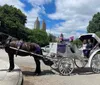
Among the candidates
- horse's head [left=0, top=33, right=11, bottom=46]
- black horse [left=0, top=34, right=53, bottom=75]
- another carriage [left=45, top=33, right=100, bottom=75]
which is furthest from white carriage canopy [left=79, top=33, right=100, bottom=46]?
horse's head [left=0, top=33, right=11, bottom=46]

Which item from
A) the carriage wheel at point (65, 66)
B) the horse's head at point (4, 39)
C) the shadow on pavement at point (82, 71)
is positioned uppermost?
Answer: the horse's head at point (4, 39)

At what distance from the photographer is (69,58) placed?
504 inches

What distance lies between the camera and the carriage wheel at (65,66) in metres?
12.6

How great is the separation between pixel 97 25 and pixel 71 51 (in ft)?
221

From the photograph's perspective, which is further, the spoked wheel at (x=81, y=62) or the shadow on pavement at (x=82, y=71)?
the shadow on pavement at (x=82, y=71)

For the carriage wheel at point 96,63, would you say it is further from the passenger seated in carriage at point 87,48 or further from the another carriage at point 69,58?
the passenger seated in carriage at point 87,48

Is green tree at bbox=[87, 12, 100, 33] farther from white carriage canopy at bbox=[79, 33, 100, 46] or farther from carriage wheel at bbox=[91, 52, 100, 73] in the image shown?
carriage wheel at bbox=[91, 52, 100, 73]

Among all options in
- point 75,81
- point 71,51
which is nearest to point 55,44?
point 71,51

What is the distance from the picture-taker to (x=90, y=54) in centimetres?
1380

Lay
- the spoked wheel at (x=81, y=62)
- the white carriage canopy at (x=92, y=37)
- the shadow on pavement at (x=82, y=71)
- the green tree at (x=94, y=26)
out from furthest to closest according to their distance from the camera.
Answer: the green tree at (x=94, y=26)
the white carriage canopy at (x=92, y=37)
the shadow on pavement at (x=82, y=71)
the spoked wheel at (x=81, y=62)

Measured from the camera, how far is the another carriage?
41.5 ft

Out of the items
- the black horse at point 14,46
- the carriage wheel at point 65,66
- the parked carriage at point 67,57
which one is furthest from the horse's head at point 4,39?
the carriage wheel at point 65,66

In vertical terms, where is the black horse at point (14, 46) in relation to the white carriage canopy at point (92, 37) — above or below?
below

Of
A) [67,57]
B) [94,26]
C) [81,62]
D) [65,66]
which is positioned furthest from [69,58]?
[94,26]
